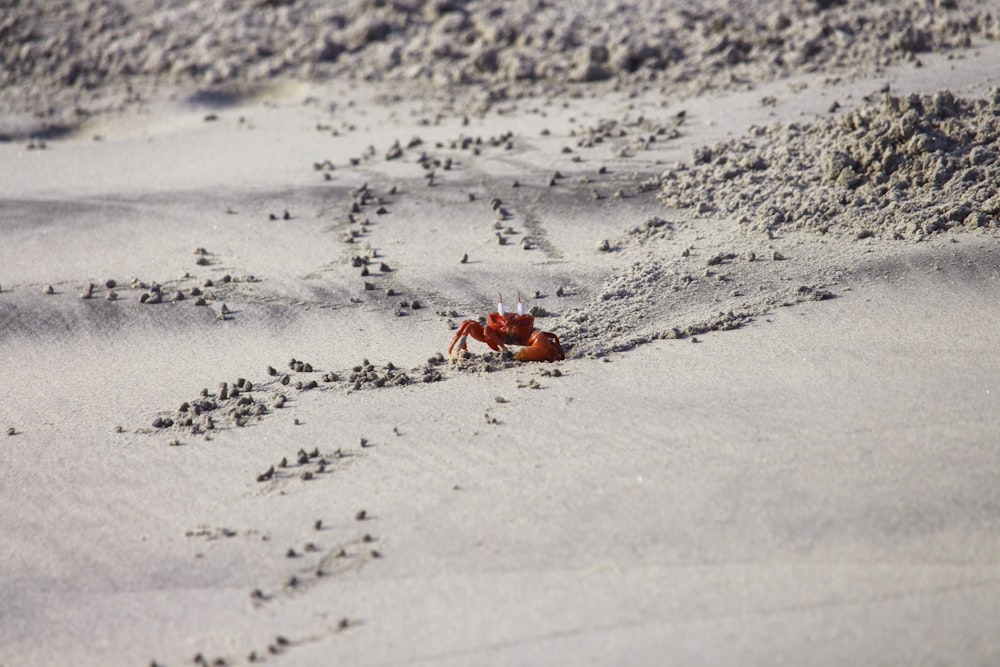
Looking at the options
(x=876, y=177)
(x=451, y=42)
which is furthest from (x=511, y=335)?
(x=451, y=42)

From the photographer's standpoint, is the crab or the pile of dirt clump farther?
the pile of dirt clump

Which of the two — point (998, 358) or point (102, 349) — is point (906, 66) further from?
→ point (102, 349)

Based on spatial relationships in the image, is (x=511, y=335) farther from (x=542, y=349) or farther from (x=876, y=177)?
(x=876, y=177)

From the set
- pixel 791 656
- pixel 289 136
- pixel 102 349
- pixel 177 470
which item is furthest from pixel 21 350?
pixel 791 656

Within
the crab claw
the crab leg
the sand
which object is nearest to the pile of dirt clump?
the sand

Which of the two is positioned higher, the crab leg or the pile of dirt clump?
the pile of dirt clump

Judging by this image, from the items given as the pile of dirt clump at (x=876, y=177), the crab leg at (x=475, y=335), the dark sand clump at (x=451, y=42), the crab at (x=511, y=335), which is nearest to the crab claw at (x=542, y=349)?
the crab at (x=511, y=335)

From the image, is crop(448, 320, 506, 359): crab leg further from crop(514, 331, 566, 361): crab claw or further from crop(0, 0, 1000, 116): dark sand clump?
crop(0, 0, 1000, 116): dark sand clump
